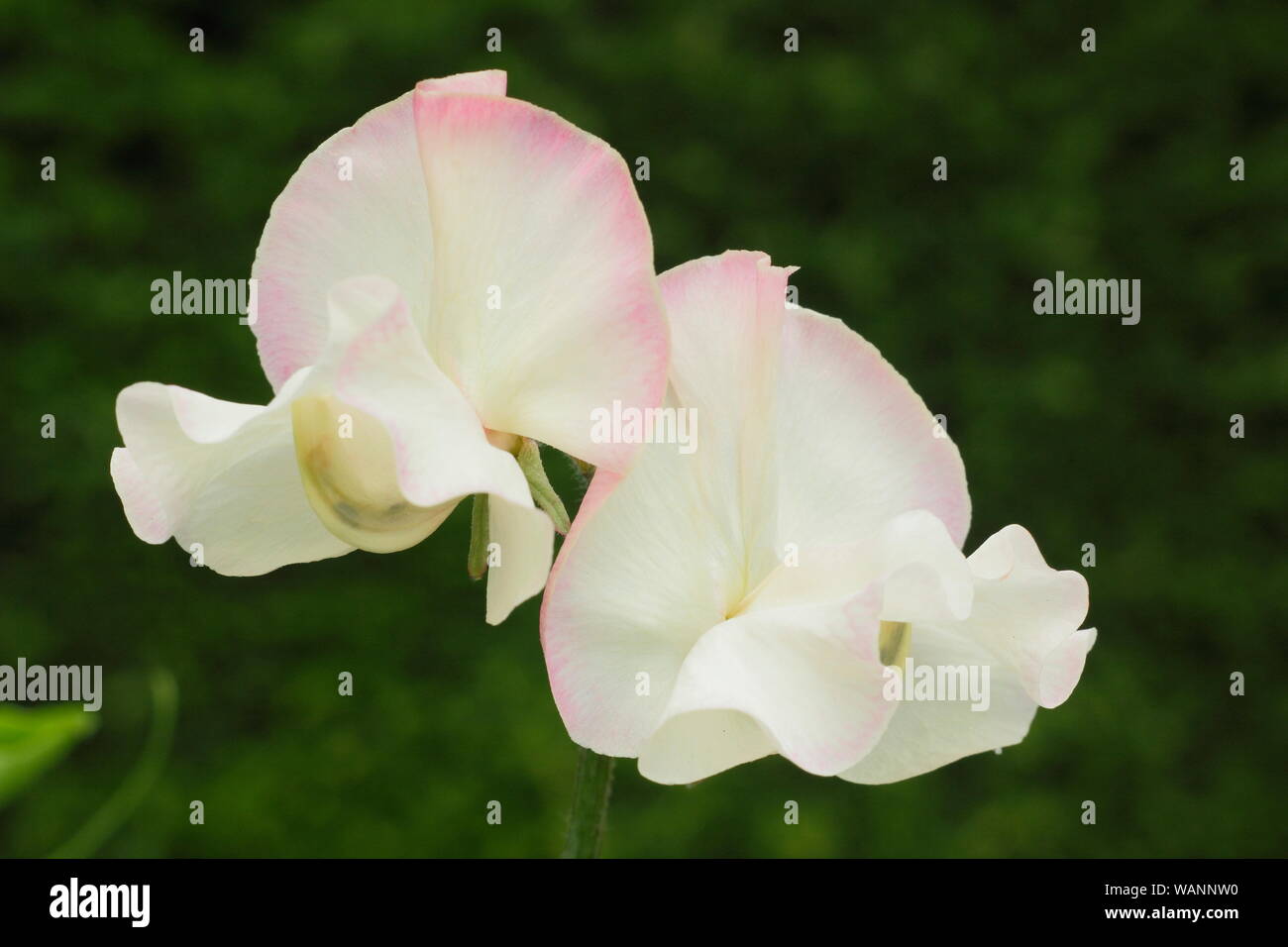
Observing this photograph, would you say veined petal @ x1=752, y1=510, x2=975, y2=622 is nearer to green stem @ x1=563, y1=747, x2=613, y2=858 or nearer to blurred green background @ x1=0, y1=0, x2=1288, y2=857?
green stem @ x1=563, y1=747, x2=613, y2=858

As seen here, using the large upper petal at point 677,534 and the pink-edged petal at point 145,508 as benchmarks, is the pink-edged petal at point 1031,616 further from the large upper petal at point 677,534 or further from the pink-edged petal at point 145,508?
the pink-edged petal at point 145,508

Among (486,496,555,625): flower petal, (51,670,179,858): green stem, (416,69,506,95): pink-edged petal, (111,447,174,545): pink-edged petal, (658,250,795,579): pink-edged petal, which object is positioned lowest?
(51,670,179,858): green stem

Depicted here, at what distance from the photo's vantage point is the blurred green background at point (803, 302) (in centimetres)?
189

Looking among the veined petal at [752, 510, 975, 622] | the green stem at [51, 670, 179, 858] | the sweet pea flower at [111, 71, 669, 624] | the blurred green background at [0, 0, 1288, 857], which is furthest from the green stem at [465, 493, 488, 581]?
the blurred green background at [0, 0, 1288, 857]

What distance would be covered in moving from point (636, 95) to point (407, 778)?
3.05ft

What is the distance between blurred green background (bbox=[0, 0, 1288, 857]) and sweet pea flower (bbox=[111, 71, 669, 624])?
1.27 meters

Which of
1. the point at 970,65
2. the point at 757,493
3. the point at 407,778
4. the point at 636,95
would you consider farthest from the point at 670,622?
the point at 970,65

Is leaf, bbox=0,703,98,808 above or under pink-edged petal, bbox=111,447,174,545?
under

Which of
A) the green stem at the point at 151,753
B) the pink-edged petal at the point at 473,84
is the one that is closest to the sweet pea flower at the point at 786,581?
the pink-edged petal at the point at 473,84

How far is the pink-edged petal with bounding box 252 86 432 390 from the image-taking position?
1.98 feet

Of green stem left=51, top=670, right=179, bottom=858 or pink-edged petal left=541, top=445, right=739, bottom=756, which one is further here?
green stem left=51, top=670, right=179, bottom=858

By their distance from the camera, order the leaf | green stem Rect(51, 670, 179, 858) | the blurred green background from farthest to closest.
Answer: the blurred green background
green stem Rect(51, 670, 179, 858)
the leaf

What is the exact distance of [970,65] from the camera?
6.68 ft

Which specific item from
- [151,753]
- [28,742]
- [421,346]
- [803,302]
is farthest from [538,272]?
[803,302]
